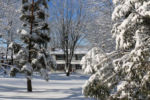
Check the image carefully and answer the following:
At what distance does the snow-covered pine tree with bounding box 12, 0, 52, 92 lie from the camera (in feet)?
42.8

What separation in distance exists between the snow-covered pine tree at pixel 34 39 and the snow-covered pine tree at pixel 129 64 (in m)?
7.66

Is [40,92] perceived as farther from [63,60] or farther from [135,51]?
[63,60]

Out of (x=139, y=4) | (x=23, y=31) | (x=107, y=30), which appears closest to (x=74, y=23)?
(x=107, y=30)

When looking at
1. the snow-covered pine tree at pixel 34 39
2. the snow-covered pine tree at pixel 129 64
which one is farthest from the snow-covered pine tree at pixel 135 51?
the snow-covered pine tree at pixel 34 39

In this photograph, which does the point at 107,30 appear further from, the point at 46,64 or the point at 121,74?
the point at 121,74

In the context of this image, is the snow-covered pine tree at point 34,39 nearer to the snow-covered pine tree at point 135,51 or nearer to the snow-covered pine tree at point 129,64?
the snow-covered pine tree at point 129,64

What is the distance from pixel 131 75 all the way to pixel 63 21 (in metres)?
26.7

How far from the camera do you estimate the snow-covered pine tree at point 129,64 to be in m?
4.86

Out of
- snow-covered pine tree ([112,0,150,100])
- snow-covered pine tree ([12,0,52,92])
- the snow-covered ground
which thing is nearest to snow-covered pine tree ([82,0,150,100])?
snow-covered pine tree ([112,0,150,100])

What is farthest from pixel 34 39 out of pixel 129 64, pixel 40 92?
pixel 129 64

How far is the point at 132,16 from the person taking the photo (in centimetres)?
542

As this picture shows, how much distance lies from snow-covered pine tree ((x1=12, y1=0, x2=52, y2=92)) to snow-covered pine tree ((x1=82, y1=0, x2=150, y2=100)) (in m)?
7.66

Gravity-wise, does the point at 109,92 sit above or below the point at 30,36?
below

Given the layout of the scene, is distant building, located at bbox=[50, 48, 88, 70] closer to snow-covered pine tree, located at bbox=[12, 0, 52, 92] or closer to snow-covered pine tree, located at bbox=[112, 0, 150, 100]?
snow-covered pine tree, located at bbox=[12, 0, 52, 92]
